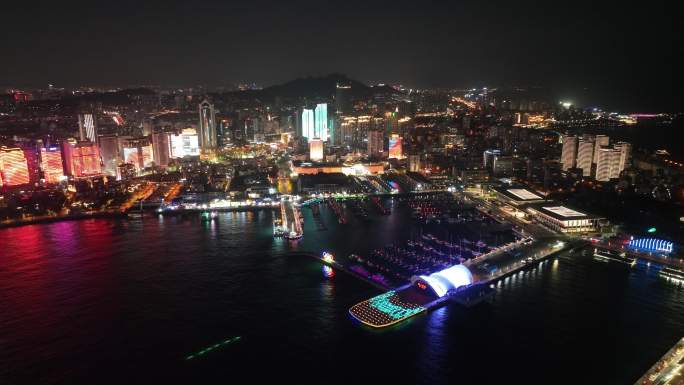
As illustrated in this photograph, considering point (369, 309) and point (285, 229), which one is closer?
point (369, 309)

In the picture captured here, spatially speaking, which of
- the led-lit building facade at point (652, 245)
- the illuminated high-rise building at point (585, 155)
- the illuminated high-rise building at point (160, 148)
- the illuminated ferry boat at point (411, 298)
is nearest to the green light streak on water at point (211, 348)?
the illuminated ferry boat at point (411, 298)

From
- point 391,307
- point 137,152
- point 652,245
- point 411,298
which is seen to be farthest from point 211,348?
point 137,152

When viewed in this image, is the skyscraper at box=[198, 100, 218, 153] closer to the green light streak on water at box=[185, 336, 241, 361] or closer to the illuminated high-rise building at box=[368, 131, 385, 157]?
the illuminated high-rise building at box=[368, 131, 385, 157]

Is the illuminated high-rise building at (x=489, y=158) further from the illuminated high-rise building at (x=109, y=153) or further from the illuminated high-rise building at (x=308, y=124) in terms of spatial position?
the illuminated high-rise building at (x=109, y=153)

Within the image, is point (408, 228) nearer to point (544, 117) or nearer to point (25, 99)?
point (544, 117)

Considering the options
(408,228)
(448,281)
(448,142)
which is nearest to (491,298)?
(448,281)

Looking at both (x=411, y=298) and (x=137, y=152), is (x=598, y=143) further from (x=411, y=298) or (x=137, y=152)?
(x=137, y=152)
